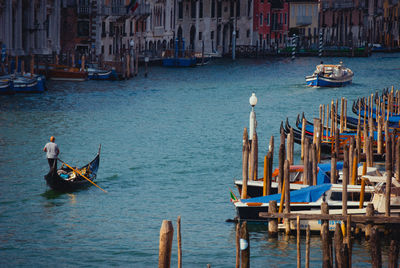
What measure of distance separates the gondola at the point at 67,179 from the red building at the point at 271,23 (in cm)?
8511

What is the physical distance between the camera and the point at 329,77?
61688mm

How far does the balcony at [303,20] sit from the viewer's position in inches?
4724

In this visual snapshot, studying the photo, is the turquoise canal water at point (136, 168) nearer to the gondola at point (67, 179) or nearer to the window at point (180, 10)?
the gondola at point (67, 179)

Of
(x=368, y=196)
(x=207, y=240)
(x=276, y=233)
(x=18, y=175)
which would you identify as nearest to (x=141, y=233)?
(x=207, y=240)

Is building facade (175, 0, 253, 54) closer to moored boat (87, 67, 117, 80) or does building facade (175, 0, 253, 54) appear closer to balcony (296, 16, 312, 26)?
balcony (296, 16, 312, 26)

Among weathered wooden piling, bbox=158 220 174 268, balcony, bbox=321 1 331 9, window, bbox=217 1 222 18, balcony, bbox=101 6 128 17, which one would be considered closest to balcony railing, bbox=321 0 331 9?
balcony, bbox=321 1 331 9

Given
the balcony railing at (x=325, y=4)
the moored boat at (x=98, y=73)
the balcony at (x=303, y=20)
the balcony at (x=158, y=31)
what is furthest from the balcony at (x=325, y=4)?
the moored boat at (x=98, y=73)

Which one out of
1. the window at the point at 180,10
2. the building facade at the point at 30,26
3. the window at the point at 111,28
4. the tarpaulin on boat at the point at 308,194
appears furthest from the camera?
the window at the point at 180,10

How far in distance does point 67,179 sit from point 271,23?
3602 inches

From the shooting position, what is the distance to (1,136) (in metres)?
37.0

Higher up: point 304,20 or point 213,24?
point 304,20

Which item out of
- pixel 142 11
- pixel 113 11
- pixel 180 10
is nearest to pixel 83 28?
pixel 113 11

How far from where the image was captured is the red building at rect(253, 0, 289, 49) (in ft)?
365

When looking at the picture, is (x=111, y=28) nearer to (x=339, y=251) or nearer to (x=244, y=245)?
(x=244, y=245)
